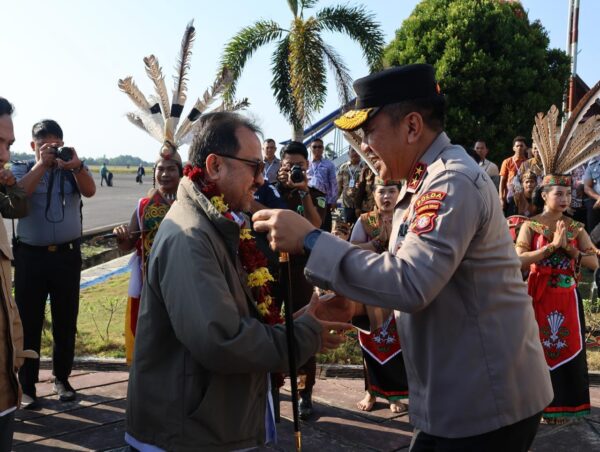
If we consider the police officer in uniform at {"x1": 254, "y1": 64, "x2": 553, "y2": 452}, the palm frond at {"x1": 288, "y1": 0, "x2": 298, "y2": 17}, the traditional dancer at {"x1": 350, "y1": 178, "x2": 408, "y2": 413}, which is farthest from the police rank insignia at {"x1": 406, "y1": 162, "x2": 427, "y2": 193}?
the palm frond at {"x1": 288, "y1": 0, "x2": 298, "y2": 17}

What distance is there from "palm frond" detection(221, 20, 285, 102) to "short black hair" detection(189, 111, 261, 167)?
1256 centimetres

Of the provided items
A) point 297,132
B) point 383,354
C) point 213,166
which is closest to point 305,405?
point 383,354

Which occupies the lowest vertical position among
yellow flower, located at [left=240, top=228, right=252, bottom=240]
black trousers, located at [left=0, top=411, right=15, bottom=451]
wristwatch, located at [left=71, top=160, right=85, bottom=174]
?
black trousers, located at [left=0, top=411, right=15, bottom=451]

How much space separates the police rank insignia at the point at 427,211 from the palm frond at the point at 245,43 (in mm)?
13141

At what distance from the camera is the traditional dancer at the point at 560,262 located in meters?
4.55

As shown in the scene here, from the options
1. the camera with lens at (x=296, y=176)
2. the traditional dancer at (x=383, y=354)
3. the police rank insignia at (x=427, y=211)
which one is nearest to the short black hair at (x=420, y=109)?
the police rank insignia at (x=427, y=211)

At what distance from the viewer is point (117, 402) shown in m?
4.88

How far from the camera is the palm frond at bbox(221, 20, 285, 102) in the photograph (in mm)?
14598

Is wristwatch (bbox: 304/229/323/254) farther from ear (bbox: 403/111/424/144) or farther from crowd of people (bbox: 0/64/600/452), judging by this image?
ear (bbox: 403/111/424/144)

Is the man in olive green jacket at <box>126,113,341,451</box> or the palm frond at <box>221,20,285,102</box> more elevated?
the palm frond at <box>221,20,285,102</box>

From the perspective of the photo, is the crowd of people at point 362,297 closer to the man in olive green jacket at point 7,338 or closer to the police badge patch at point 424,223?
the police badge patch at point 424,223

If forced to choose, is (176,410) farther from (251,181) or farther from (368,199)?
(368,199)

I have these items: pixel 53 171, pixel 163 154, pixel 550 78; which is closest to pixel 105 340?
pixel 53 171

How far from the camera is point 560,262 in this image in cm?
463
